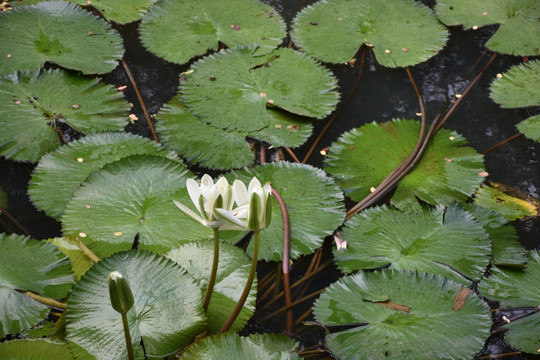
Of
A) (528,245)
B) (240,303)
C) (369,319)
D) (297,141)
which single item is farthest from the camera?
(297,141)

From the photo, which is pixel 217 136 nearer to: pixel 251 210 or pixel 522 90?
pixel 251 210

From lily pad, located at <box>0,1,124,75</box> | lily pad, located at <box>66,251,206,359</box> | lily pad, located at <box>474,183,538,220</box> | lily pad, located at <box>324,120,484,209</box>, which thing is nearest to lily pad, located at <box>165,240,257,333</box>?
lily pad, located at <box>66,251,206,359</box>

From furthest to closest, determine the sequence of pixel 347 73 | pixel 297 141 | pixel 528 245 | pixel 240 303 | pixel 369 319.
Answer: pixel 347 73 → pixel 297 141 → pixel 528 245 → pixel 369 319 → pixel 240 303

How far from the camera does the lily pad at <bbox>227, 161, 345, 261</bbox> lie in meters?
2.21

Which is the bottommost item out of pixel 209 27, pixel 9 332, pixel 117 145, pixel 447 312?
pixel 9 332

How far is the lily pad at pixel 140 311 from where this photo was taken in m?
1.75

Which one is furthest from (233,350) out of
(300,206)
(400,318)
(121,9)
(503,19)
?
(503,19)

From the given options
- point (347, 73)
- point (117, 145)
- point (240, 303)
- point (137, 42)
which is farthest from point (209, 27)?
Answer: point (240, 303)

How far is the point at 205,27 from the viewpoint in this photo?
10.6ft

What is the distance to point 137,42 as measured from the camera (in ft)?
10.7

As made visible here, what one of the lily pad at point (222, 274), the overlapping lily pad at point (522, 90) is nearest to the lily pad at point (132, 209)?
the lily pad at point (222, 274)

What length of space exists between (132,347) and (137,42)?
206 centimetres

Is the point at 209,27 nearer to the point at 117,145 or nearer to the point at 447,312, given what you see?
the point at 117,145

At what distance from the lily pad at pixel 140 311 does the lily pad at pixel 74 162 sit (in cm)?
58
